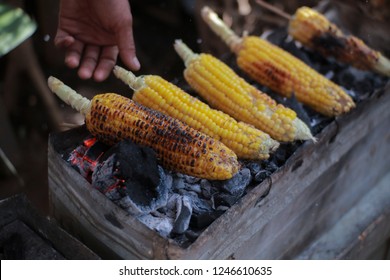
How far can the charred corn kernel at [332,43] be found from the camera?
10.6 feet

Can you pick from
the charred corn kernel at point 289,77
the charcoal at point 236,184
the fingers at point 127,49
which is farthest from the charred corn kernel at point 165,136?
the charred corn kernel at point 289,77

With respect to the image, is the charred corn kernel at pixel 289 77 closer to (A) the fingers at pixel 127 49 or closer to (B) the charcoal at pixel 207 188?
(A) the fingers at pixel 127 49

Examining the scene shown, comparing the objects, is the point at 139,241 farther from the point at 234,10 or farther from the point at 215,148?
the point at 234,10

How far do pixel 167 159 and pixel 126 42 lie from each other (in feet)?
3.03

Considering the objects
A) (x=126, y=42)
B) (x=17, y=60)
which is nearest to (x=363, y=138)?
(x=126, y=42)

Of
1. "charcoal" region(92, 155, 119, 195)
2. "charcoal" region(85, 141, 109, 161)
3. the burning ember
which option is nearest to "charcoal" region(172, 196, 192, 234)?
the burning ember

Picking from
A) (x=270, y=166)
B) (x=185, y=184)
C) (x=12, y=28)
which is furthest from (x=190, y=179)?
(x=12, y=28)

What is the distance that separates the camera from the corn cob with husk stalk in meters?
3.22

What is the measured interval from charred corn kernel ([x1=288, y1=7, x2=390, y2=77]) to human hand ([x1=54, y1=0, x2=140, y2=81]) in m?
1.00

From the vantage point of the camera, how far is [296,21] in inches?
131

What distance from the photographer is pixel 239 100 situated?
8.93ft

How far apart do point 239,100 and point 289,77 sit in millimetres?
392

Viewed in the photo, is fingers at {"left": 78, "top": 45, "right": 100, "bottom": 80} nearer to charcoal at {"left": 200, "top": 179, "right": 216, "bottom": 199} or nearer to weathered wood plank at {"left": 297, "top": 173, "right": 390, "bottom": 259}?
charcoal at {"left": 200, "top": 179, "right": 216, "bottom": 199}

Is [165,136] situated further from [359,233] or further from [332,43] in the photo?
[359,233]
